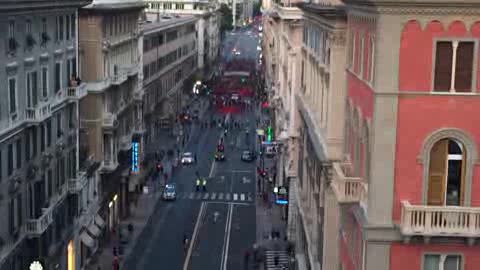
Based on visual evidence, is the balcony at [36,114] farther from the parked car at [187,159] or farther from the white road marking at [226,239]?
the parked car at [187,159]

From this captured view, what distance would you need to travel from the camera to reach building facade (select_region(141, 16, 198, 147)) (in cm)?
10819

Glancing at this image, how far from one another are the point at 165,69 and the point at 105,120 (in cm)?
5495

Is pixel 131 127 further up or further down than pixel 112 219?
further up

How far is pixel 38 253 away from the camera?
4944 centimetres

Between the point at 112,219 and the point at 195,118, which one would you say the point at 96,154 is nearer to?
the point at 112,219

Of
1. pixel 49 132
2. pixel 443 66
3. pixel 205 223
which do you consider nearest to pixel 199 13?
pixel 205 223

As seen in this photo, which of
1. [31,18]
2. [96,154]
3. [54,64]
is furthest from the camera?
[96,154]

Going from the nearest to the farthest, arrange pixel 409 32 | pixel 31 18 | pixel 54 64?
1. pixel 409 32
2. pixel 31 18
3. pixel 54 64

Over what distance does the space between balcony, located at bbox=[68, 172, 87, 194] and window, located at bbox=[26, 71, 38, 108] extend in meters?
10.3

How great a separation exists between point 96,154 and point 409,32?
155 feet

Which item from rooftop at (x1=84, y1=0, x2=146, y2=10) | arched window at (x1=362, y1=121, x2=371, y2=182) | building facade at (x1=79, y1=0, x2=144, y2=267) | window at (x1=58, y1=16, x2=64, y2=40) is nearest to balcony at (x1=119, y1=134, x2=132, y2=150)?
building facade at (x1=79, y1=0, x2=144, y2=267)

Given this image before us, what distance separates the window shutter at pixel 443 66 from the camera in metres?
25.3

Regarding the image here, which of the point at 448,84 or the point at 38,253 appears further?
the point at 38,253

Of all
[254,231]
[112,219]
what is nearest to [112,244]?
[112,219]
